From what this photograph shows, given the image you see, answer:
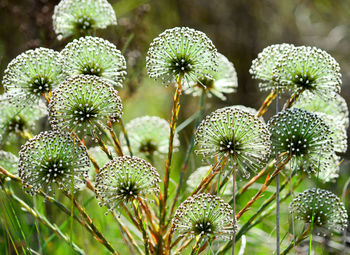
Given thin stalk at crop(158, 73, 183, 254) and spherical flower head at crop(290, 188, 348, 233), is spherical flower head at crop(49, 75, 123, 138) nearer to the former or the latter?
thin stalk at crop(158, 73, 183, 254)

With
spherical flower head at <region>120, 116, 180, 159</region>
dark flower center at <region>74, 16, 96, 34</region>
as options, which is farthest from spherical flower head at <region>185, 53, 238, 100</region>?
dark flower center at <region>74, 16, 96, 34</region>

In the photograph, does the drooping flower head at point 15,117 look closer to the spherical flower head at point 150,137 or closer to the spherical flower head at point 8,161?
the spherical flower head at point 8,161

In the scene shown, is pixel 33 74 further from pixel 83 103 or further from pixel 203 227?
pixel 203 227

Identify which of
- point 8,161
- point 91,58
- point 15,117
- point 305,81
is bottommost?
point 8,161

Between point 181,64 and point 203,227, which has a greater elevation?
point 181,64

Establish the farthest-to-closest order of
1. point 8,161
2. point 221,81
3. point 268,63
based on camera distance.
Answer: point 221,81 → point 8,161 → point 268,63

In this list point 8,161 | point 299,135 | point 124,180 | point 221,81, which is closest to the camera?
point 124,180

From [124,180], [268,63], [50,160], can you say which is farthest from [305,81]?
[50,160]

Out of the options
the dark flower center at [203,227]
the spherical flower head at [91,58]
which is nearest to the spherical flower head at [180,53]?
the spherical flower head at [91,58]
